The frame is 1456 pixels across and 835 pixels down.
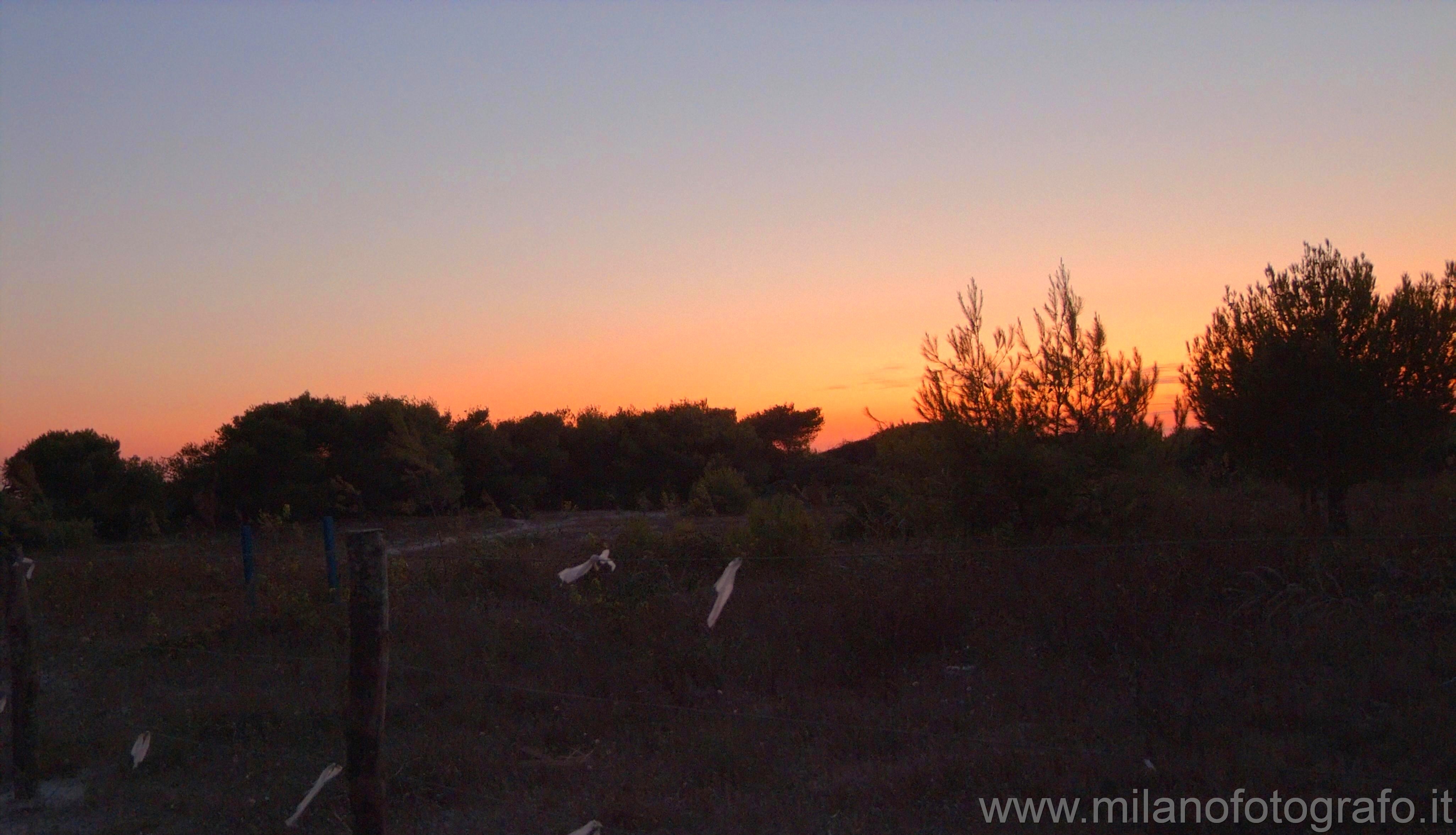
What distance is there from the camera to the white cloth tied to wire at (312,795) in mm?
6250

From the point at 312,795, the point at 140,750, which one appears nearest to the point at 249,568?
the point at 140,750

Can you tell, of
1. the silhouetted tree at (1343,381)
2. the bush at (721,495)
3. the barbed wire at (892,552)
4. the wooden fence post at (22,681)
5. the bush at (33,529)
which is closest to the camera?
the wooden fence post at (22,681)

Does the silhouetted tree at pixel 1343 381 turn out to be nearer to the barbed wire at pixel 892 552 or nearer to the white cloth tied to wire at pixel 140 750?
the barbed wire at pixel 892 552

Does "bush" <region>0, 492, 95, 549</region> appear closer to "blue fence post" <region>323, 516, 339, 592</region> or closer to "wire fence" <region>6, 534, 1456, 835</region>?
"wire fence" <region>6, 534, 1456, 835</region>

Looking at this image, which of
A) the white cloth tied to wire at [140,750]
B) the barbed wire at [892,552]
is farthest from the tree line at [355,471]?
the white cloth tied to wire at [140,750]

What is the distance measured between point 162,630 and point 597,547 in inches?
202

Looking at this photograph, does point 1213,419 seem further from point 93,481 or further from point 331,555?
point 93,481

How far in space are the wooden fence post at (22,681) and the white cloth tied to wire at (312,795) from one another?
2320 millimetres

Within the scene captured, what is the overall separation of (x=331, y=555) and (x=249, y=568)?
1.15m

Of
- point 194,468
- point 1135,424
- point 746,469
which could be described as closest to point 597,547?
point 1135,424

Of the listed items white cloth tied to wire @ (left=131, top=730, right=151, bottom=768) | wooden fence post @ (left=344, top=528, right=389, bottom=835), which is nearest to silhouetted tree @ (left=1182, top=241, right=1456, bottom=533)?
wooden fence post @ (left=344, top=528, right=389, bottom=835)

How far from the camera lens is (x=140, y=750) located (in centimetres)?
791

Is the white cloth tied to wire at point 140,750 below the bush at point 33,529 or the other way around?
below

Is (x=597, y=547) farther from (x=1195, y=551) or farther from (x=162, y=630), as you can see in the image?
(x=1195, y=551)
